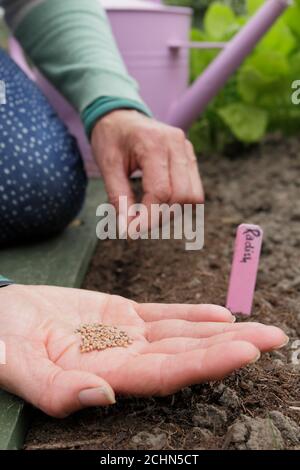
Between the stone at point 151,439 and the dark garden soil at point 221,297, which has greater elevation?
the stone at point 151,439

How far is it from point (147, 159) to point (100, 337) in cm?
42

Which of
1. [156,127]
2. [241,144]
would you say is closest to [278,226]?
[156,127]

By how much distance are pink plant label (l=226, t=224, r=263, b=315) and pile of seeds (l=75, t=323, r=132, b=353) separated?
0.23 m

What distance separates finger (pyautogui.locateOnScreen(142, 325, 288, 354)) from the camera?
76cm

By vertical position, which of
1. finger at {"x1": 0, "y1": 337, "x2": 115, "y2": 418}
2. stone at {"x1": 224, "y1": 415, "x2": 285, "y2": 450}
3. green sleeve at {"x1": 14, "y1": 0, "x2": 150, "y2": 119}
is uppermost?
green sleeve at {"x1": 14, "y1": 0, "x2": 150, "y2": 119}

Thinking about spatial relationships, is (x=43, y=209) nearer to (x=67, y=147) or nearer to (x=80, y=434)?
(x=67, y=147)

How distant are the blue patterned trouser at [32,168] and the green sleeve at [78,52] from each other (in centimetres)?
9

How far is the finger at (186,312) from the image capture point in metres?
0.89

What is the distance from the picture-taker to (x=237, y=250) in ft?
3.29

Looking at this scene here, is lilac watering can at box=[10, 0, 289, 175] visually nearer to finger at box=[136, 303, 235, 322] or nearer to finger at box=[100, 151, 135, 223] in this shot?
finger at box=[100, 151, 135, 223]

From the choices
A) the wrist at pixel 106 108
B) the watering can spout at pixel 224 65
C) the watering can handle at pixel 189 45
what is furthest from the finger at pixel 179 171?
the watering can handle at pixel 189 45

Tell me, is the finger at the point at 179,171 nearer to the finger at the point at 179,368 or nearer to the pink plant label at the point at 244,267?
the pink plant label at the point at 244,267

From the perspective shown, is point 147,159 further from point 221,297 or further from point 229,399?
point 229,399

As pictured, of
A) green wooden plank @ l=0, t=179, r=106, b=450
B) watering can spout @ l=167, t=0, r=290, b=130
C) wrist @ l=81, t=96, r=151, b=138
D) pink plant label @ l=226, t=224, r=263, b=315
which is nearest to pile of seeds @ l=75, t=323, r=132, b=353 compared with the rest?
pink plant label @ l=226, t=224, r=263, b=315
